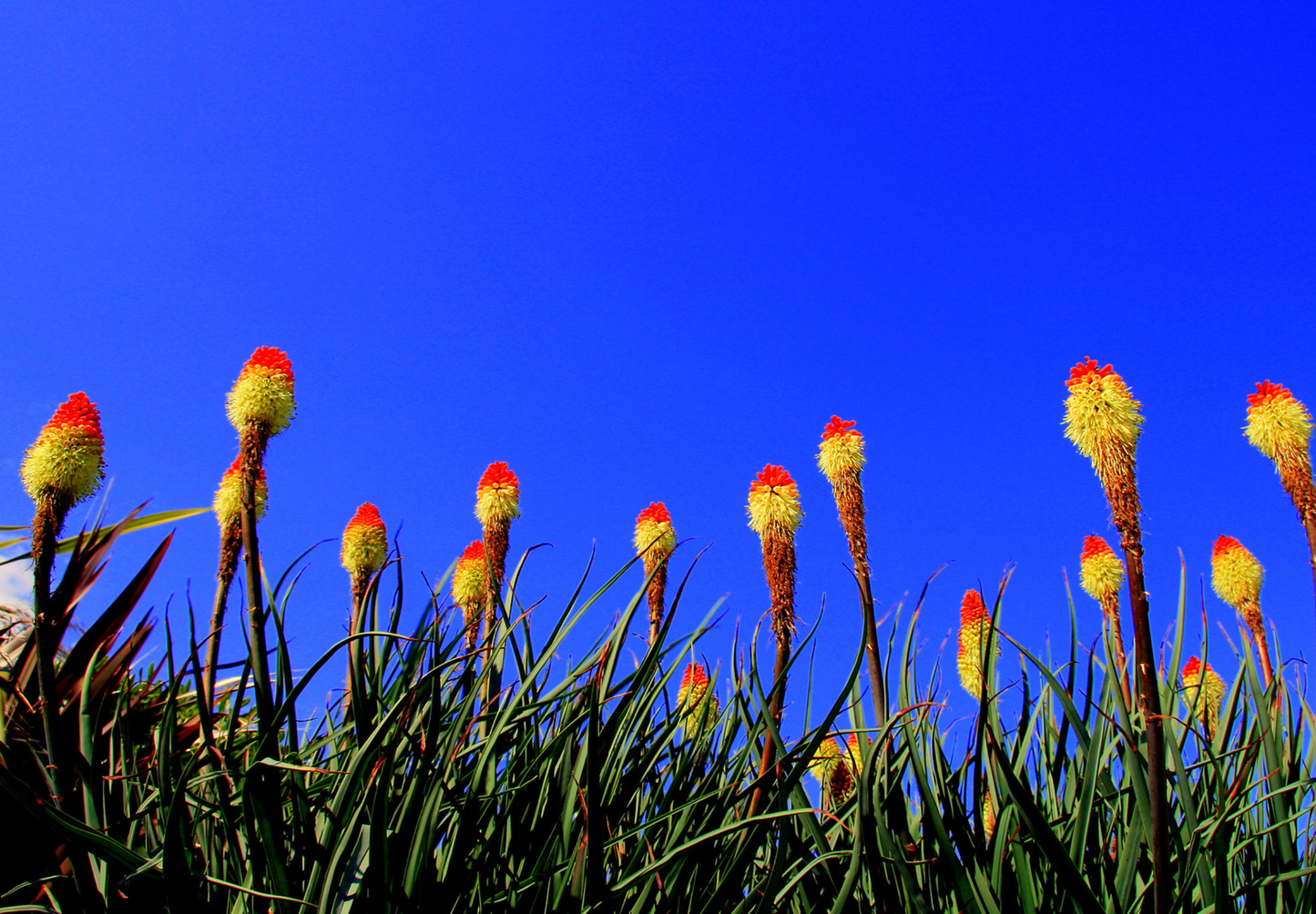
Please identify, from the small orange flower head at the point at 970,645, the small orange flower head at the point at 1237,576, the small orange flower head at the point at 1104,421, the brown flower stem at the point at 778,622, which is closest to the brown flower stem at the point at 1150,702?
A: the small orange flower head at the point at 1104,421

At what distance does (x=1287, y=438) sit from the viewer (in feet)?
13.2

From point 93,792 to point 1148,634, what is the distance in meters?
2.91

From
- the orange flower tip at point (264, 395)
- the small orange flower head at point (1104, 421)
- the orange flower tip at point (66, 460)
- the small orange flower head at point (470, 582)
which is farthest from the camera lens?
the small orange flower head at point (470, 582)

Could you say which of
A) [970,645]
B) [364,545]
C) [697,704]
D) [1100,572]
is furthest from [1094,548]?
[364,545]

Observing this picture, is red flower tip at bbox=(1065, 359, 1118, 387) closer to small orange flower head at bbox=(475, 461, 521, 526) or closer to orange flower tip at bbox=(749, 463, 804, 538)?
orange flower tip at bbox=(749, 463, 804, 538)

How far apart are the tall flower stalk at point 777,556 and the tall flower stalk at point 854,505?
0.20 metres

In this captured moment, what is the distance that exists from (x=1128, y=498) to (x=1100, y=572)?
2826 mm

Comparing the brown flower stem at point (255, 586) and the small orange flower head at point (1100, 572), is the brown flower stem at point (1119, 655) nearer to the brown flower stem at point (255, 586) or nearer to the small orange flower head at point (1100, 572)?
the small orange flower head at point (1100, 572)

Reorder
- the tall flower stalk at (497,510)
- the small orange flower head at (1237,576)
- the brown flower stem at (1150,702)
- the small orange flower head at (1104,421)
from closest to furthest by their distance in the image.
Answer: the brown flower stem at (1150,702), the small orange flower head at (1104,421), the tall flower stalk at (497,510), the small orange flower head at (1237,576)

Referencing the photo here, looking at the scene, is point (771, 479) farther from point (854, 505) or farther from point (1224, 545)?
point (1224, 545)

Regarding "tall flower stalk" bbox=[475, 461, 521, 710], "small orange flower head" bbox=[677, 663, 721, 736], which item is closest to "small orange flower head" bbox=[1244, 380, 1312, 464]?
"small orange flower head" bbox=[677, 663, 721, 736]

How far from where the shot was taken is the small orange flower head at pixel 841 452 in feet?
13.0

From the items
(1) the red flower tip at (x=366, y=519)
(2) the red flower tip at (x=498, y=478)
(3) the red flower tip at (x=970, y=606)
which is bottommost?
(3) the red flower tip at (x=970, y=606)

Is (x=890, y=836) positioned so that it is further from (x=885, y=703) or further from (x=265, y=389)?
(x=265, y=389)
